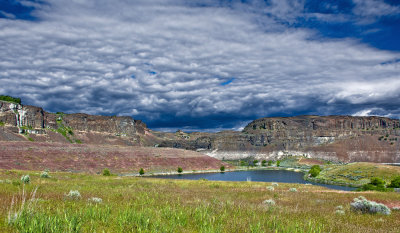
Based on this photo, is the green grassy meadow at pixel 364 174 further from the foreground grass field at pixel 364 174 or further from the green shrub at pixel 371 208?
the green shrub at pixel 371 208

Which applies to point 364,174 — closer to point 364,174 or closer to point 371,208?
point 364,174

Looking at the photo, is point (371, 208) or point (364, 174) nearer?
point (371, 208)

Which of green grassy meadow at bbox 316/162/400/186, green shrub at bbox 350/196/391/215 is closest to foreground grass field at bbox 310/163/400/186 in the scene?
green grassy meadow at bbox 316/162/400/186

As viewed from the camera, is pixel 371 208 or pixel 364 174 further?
pixel 364 174

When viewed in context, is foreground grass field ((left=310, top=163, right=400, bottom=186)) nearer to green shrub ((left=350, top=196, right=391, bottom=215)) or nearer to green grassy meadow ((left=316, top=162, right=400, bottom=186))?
green grassy meadow ((left=316, top=162, right=400, bottom=186))

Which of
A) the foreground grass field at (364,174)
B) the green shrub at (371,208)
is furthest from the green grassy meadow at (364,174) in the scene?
the green shrub at (371,208)

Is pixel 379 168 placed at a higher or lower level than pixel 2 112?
lower

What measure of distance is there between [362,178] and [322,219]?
8443 cm

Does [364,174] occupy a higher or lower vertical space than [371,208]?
lower

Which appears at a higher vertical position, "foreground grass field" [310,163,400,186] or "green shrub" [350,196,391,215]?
"green shrub" [350,196,391,215]

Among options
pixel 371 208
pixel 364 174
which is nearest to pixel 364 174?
pixel 364 174

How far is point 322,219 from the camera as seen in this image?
1216 centimetres

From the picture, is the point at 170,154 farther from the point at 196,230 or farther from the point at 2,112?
the point at 196,230

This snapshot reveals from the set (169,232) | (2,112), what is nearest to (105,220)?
(169,232)
